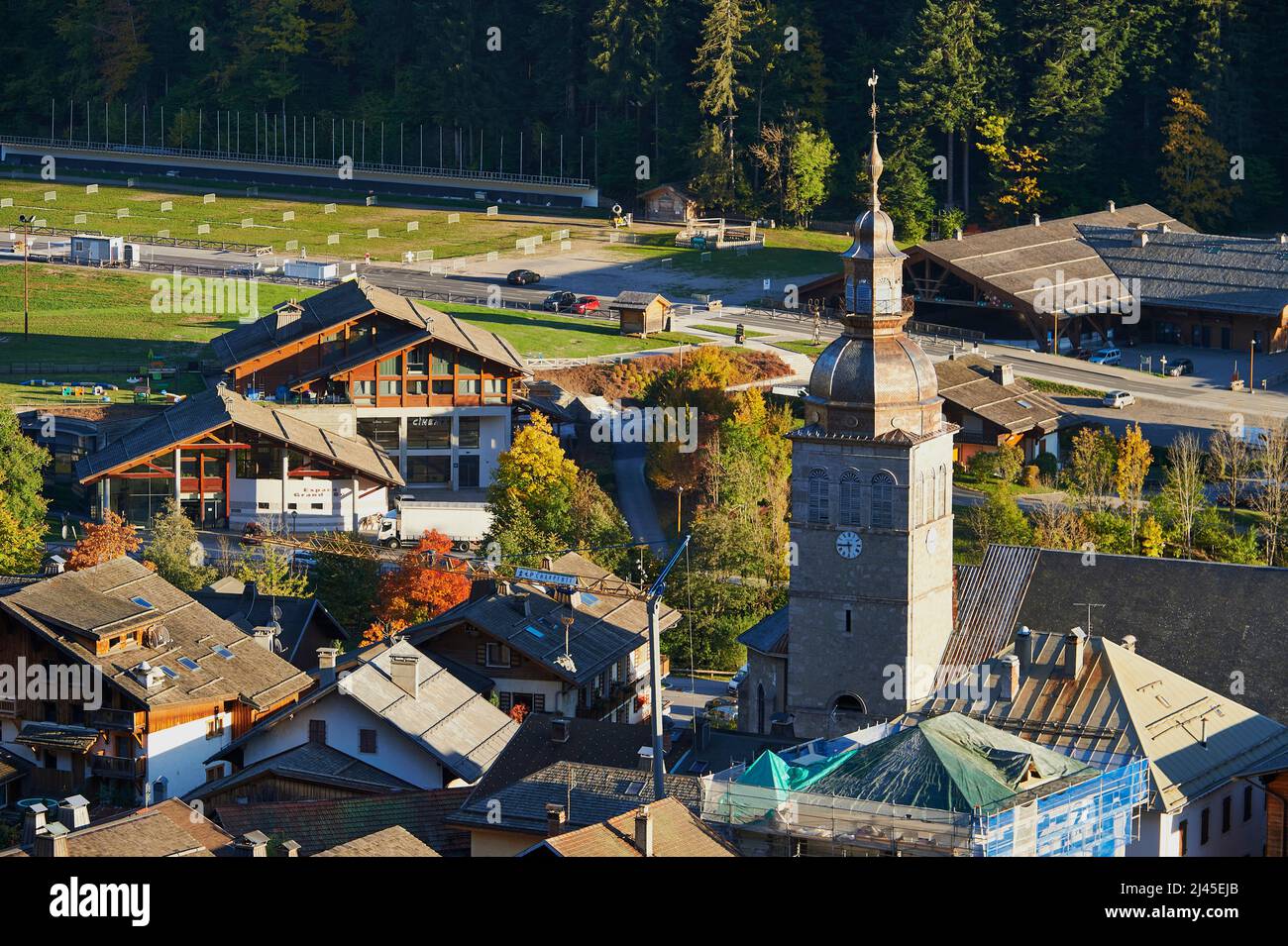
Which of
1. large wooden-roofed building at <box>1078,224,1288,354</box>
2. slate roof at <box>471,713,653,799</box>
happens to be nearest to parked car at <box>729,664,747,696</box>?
slate roof at <box>471,713,653,799</box>

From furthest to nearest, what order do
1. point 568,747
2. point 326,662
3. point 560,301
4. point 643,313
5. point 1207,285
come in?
point 560,301, point 1207,285, point 643,313, point 326,662, point 568,747

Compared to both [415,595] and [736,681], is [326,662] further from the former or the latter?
[415,595]

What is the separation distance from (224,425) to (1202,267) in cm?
5442

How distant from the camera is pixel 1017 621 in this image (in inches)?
2430

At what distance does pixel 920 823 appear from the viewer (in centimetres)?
3981

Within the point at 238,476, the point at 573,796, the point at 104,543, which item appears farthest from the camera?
the point at 238,476

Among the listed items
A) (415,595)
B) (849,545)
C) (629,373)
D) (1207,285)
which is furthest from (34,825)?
(1207,285)

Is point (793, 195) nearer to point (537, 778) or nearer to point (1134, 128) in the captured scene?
point (1134, 128)

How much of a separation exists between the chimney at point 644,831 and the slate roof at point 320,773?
18.7 m

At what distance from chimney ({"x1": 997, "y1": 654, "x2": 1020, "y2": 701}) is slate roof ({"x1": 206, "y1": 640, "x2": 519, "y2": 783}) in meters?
12.5

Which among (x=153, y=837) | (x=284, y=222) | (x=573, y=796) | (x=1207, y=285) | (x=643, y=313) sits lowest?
(x=153, y=837)

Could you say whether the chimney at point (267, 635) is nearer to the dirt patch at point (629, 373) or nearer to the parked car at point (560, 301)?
the dirt patch at point (629, 373)

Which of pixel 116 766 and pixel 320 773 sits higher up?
pixel 320 773
